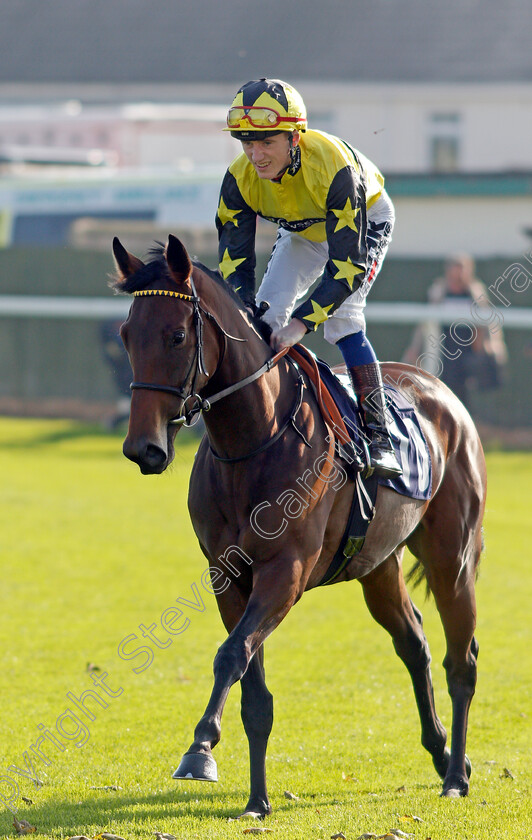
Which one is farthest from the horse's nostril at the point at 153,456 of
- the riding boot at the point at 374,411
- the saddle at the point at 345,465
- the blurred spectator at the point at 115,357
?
the blurred spectator at the point at 115,357

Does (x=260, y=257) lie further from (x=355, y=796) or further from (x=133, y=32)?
(x=133, y=32)

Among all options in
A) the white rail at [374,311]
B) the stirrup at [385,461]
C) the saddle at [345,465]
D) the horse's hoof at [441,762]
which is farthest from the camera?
the white rail at [374,311]

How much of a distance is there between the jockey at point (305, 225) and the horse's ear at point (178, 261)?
1.91ft

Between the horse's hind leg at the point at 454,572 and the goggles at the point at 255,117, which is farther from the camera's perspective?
the horse's hind leg at the point at 454,572

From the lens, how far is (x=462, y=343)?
1391cm

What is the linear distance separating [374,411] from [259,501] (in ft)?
2.65

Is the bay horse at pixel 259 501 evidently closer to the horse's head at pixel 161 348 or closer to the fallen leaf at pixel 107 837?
the horse's head at pixel 161 348

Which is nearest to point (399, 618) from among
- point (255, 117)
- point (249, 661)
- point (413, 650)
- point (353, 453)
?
point (413, 650)

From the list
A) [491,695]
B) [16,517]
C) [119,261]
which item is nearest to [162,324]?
[119,261]

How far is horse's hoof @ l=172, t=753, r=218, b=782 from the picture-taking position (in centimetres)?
342

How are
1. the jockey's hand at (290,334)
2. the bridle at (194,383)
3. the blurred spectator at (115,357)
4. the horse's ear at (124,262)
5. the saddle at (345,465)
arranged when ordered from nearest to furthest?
the bridle at (194,383) < the horse's ear at (124,262) < the jockey's hand at (290,334) < the saddle at (345,465) < the blurred spectator at (115,357)

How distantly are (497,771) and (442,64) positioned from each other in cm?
2824

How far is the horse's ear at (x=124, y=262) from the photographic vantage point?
3.66 metres

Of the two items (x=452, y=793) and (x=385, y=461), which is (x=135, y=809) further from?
(x=385, y=461)
